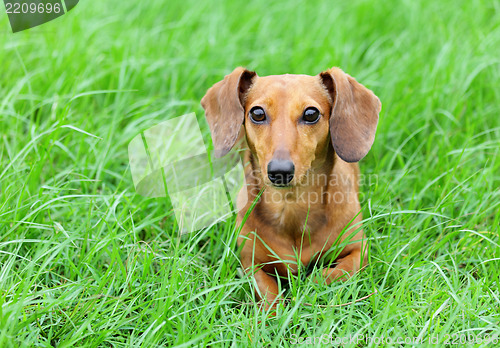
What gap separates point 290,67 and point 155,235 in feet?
5.96

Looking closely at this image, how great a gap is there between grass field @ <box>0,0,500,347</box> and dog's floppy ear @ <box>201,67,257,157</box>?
0.47 m

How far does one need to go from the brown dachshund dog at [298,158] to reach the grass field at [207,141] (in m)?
0.12

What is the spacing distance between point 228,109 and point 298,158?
0.48m

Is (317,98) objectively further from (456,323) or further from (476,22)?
(476,22)

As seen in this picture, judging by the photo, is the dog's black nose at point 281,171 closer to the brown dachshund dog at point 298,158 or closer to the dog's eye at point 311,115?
the brown dachshund dog at point 298,158

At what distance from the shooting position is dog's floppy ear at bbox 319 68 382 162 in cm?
272

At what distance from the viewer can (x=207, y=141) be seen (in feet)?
12.3

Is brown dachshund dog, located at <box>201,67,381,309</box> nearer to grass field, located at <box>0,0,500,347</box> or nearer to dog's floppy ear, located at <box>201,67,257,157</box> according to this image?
dog's floppy ear, located at <box>201,67,257,157</box>

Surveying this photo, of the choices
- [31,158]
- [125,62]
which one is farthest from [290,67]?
[31,158]

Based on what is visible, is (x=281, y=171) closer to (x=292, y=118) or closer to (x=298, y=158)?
(x=298, y=158)

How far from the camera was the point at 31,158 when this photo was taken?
3367 millimetres

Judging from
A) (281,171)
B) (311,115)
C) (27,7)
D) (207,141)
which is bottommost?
(207,141)

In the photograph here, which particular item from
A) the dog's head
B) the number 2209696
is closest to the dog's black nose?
the dog's head

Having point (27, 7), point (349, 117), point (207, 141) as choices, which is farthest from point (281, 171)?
point (27, 7)
